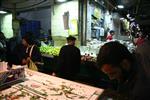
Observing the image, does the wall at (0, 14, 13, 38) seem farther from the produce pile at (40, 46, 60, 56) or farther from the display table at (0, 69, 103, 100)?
the display table at (0, 69, 103, 100)

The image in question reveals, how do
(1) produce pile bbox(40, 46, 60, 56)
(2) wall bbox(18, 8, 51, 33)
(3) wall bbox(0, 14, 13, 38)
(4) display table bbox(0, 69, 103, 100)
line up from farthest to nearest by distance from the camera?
(2) wall bbox(18, 8, 51, 33) < (3) wall bbox(0, 14, 13, 38) < (1) produce pile bbox(40, 46, 60, 56) < (4) display table bbox(0, 69, 103, 100)

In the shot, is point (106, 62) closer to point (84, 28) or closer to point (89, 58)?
point (89, 58)

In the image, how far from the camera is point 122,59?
1.86 meters

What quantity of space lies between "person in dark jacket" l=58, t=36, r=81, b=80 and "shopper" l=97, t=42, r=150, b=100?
361 centimetres

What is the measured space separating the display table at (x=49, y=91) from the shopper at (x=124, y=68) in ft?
3.44

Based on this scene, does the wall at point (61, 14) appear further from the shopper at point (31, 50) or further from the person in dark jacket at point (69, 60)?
the shopper at point (31, 50)

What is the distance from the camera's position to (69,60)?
5.58 metres

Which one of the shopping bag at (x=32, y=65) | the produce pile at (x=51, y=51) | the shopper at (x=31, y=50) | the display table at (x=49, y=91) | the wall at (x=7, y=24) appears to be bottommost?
the display table at (x=49, y=91)

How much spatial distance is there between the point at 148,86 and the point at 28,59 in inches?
168

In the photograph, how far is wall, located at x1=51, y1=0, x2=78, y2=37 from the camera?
333 inches

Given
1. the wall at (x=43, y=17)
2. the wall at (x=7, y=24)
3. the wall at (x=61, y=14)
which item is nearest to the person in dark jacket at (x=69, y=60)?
the wall at (x=61, y=14)

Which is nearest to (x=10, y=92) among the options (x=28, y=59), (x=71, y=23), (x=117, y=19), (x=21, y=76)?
(x=21, y=76)

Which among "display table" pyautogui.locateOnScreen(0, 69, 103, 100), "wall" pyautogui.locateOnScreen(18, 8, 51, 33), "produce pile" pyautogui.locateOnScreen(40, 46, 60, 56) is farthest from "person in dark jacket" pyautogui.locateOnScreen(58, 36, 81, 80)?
"wall" pyautogui.locateOnScreen(18, 8, 51, 33)

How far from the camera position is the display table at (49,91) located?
9.53 ft
